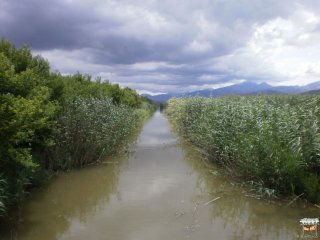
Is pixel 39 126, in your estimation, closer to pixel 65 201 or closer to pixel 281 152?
pixel 65 201

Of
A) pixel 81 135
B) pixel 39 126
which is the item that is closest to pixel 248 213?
pixel 39 126

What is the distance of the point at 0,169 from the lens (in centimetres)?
657

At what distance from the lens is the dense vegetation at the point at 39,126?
611cm

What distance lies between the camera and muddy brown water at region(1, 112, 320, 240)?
620 cm

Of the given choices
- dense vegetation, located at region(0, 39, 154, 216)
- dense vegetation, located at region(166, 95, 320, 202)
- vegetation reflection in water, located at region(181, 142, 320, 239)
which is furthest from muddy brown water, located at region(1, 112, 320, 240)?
Result: dense vegetation, located at region(0, 39, 154, 216)

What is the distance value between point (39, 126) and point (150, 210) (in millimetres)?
2668

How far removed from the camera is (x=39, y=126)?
6.80m

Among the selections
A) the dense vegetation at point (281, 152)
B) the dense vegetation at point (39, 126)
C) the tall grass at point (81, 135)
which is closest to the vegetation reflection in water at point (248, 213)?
the dense vegetation at point (281, 152)

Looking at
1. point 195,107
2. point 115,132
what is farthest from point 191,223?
point 195,107

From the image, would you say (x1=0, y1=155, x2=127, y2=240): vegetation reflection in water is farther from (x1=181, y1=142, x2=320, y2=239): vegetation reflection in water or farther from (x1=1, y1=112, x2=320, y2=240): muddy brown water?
(x1=181, y1=142, x2=320, y2=239): vegetation reflection in water

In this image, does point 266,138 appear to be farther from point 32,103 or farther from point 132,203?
point 32,103

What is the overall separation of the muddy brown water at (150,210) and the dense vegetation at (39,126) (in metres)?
0.57

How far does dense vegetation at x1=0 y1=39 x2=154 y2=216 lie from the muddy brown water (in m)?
0.57

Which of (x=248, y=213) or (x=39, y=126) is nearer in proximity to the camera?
(x=39, y=126)
